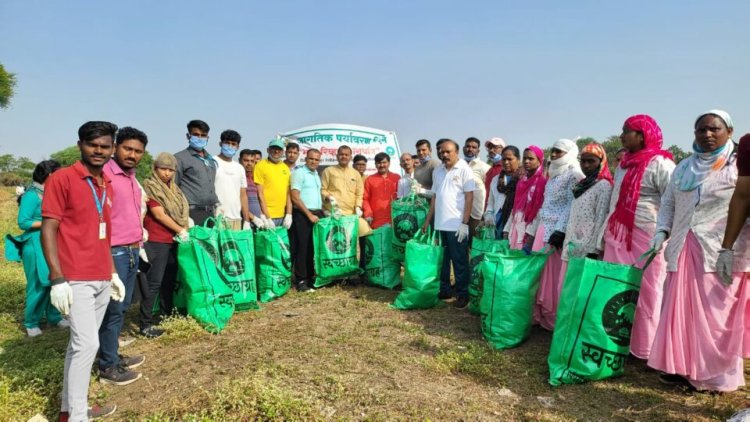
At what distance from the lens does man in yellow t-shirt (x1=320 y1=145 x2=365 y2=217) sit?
5.65 m

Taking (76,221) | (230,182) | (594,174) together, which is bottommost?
(76,221)

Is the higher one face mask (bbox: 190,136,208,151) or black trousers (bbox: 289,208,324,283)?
face mask (bbox: 190,136,208,151)

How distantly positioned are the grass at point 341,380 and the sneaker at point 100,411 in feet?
0.18

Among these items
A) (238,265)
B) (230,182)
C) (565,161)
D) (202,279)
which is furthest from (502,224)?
(202,279)

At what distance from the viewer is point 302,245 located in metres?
5.53

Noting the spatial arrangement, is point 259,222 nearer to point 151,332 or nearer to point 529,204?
point 151,332

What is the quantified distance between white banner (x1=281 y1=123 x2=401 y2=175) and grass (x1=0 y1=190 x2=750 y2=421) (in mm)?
5450

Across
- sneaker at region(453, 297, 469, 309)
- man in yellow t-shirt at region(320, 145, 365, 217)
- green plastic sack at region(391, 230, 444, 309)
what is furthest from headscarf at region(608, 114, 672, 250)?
man in yellow t-shirt at region(320, 145, 365, 217)

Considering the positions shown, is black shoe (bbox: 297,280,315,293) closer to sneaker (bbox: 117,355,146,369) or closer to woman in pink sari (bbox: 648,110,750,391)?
sneaker (bbox: 117,355,146,369)

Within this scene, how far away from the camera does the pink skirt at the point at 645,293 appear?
308cm

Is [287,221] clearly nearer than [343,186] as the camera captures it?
Yes

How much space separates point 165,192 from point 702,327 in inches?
162

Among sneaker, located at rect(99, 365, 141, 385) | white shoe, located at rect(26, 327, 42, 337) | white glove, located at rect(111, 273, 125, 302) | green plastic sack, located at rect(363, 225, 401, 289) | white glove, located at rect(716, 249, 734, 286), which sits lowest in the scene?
white shoe, located at rect(26, 327, 42, 337)

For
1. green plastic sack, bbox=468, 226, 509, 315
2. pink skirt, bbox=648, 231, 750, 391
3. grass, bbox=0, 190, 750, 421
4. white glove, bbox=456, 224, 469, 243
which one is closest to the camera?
grass, bbox=0, 190, 750, 421
